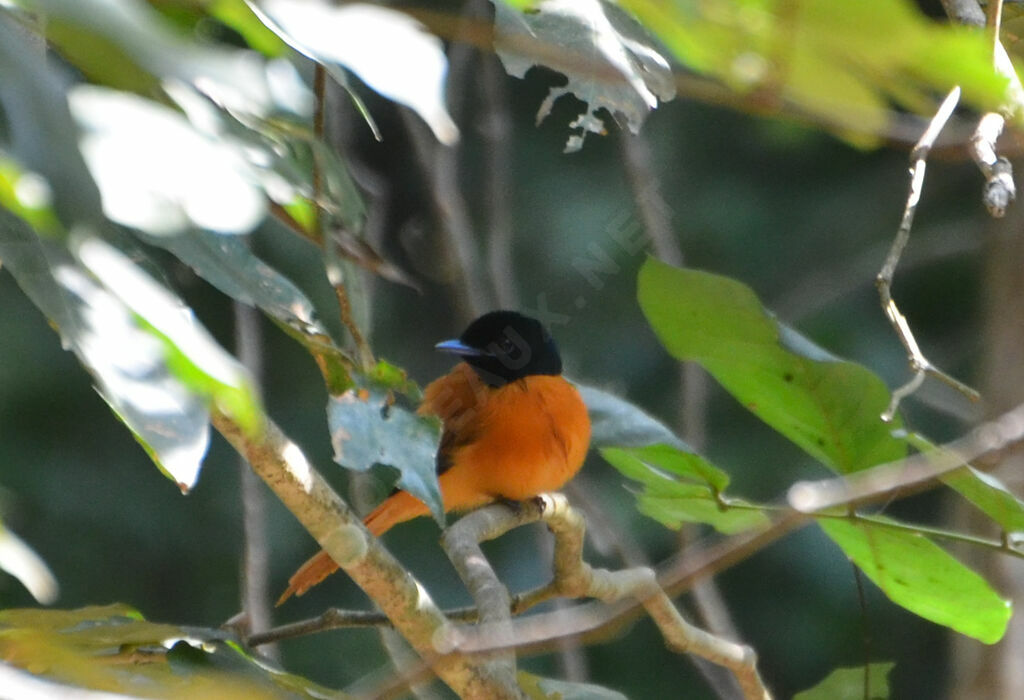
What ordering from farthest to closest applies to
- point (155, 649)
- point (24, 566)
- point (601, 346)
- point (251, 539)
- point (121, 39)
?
point (601, 346) → point (251, 539) → point (155, 649) → point (24, 566) → point (121, 39)

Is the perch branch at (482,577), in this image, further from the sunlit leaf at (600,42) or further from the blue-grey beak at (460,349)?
the blue-grey beak at (460,349)

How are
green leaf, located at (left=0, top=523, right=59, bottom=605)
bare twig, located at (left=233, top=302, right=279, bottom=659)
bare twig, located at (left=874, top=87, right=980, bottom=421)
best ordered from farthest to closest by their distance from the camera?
bare twig, located at (left=233, top=302, right=279, bottom=659) → bare twig, located at (left=874, top=87, right=980, bottom=421) → green leaf, located at (left=0, top=523, right=59, bottom=605)

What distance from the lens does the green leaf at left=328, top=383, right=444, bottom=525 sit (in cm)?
169

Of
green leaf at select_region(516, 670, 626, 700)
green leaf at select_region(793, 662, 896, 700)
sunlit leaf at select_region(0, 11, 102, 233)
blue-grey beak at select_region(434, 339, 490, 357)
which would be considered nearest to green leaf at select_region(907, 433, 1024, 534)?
green leaf at select_region(793, 662, 896, 700)

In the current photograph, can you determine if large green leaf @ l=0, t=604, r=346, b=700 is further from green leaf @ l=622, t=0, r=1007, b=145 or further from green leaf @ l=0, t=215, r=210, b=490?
green leaf @ l=622, t=0, r=1007, b=145

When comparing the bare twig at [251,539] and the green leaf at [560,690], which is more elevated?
the bare twig at [251,539]

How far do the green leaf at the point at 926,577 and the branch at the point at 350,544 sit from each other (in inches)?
22.5

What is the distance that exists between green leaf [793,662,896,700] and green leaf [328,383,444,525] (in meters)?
0.99

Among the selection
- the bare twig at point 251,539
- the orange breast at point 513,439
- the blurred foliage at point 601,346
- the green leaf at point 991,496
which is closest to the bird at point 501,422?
the orange breast at point 513,439

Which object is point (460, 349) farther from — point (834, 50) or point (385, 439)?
point (834, 50)

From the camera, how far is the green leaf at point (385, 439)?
1693 millimetres

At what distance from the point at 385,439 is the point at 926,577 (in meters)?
0.84

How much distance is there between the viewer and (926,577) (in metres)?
1.87

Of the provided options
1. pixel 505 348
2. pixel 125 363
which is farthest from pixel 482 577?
pixel 505 348
